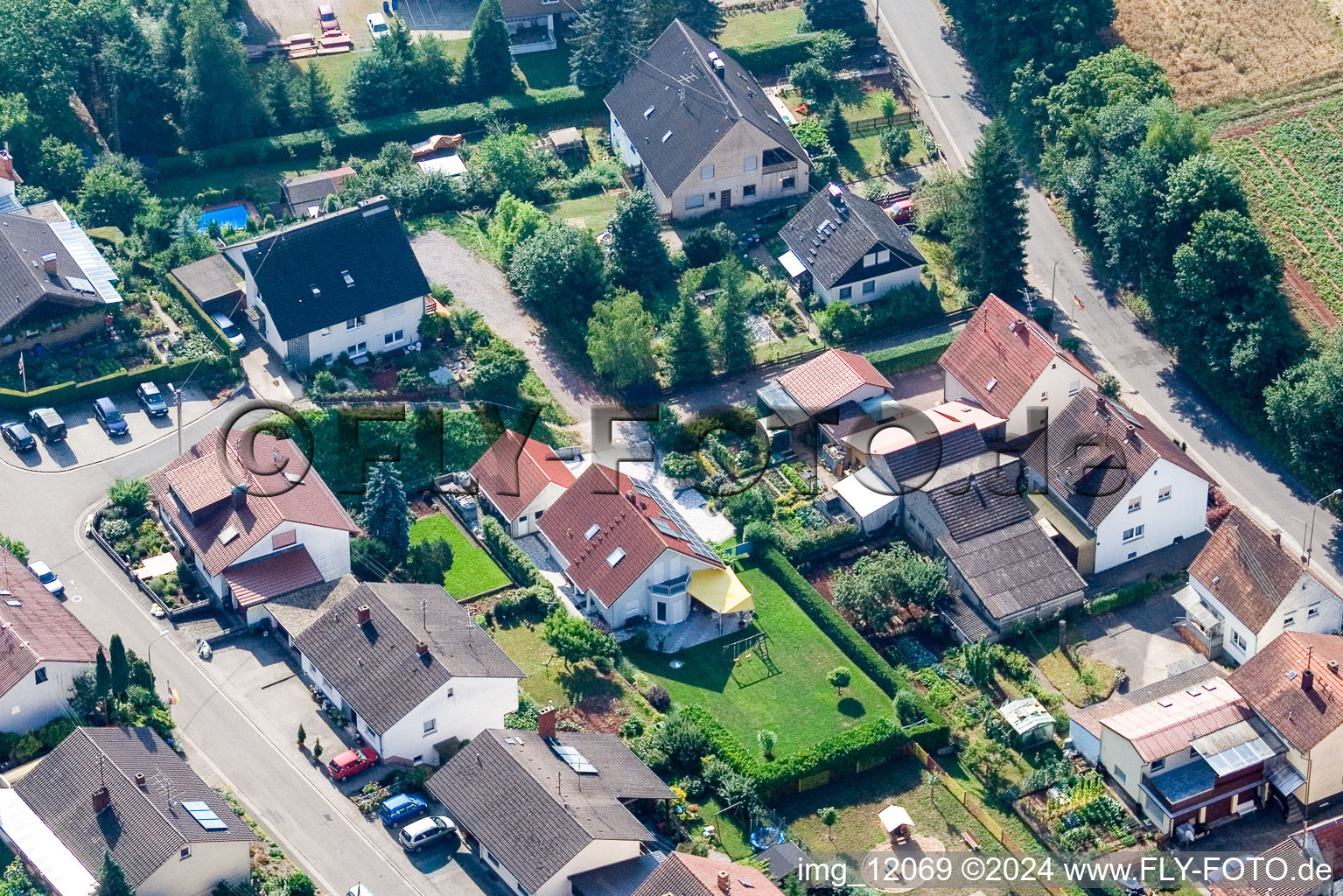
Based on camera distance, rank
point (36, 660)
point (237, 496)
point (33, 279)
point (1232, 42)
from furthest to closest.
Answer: point (1232, 42) → point (33, 279) → point (237, 496) → point (36, 660)

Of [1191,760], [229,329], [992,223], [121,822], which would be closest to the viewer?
[121,822]

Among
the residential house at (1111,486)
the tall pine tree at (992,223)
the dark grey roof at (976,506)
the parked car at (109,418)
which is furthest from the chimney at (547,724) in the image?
the tall pine tree at (992,223)

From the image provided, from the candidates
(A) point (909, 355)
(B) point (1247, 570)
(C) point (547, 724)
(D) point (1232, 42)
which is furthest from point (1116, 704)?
(D) point (1232, 42)

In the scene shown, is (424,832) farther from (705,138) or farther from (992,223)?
(705,138)

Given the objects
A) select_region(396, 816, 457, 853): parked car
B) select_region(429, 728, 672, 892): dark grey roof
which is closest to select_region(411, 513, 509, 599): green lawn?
select_region(429, 728, 672, 892): dark grey roof

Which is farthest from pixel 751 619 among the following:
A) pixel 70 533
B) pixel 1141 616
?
pixel 70 533

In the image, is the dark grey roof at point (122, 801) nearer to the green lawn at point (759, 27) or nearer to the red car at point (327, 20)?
the red car at point (327, 20)
